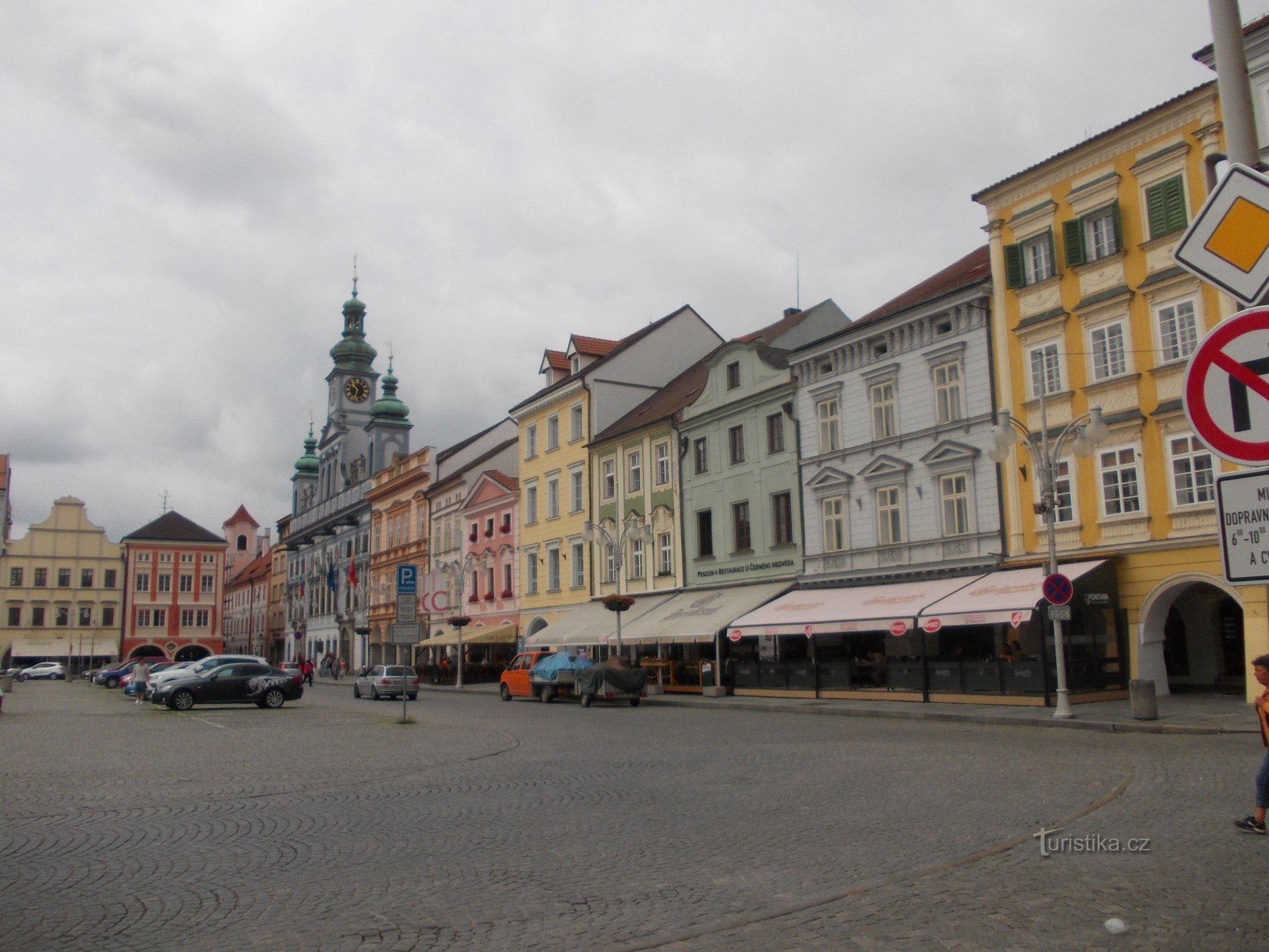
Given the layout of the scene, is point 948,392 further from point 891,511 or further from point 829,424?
point 829,424

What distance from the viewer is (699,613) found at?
37.3 m

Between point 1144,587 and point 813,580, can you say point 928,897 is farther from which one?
point 813,580

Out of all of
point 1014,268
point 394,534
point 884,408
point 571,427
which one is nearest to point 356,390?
point 394,534

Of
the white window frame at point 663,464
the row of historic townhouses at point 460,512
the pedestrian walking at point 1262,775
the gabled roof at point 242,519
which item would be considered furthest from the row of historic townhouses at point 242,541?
the pedestrian walking at point 1262,775

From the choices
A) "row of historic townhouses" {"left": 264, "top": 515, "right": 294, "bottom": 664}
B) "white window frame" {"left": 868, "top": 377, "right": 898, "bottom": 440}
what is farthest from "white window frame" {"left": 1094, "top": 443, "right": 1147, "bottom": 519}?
"row of historic townhouses" {"left": 264, "top": 515, "right": 294, "bottom": 664}

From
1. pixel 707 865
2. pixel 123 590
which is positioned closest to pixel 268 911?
pixel 707 865

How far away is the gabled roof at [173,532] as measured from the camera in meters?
113

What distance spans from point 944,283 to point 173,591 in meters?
98.3

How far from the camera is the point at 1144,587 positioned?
86.0 feet

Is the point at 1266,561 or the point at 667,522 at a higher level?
the point at 667,522

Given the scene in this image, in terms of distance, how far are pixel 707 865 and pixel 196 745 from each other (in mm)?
14576

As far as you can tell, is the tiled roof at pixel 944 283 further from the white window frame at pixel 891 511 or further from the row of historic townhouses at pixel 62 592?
the row of historic townhouses at pixel 62 592

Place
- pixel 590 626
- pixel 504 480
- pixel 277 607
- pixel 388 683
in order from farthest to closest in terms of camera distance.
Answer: pixel 277 607
pixel 504 480
pixel 590 626
pixel 388 683

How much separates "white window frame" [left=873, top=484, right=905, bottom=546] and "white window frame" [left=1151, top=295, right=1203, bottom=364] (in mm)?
8722
